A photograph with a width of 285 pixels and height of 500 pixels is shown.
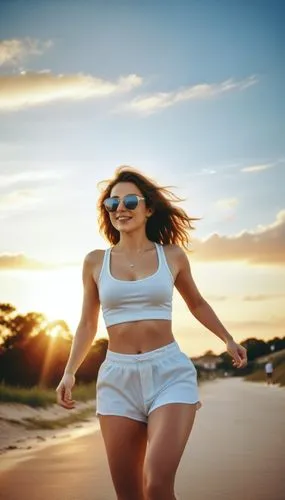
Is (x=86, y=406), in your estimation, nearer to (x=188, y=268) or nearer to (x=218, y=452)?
(x=218, y=452)

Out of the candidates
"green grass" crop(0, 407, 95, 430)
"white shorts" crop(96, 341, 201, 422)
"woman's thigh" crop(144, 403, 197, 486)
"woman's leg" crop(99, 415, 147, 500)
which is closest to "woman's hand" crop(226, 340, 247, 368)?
"white shorts" crop(96, 341, 201, 422)

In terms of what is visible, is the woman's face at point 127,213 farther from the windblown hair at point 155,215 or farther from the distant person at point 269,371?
the distant person at point 269,371

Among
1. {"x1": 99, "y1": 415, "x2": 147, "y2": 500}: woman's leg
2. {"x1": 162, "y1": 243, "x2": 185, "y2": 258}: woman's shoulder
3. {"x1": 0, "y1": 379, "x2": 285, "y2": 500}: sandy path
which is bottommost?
{"x1": 0, "y1": 379, "x2": 285, "y2": 500}: sandy path

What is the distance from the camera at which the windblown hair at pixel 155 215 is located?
Result: 471cm

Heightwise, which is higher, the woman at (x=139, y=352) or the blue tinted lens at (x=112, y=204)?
the blue tinted lens at (x=112, y=204)

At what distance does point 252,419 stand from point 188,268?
9942 mm

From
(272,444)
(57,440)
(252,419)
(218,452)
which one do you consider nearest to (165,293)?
(218,452)

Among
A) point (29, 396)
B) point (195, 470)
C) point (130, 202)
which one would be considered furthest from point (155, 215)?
point (29, 396)

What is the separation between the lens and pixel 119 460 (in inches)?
169

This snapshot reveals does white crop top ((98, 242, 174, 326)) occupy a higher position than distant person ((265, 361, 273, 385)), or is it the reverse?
distant person ((265, 361, 273, 385))

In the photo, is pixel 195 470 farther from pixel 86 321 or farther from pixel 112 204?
pixel 112 204

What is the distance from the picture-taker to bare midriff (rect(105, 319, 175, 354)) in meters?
4.29

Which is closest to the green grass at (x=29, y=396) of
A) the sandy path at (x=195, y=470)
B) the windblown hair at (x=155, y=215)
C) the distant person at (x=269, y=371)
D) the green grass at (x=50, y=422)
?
the green grass at (x=50, y=422)

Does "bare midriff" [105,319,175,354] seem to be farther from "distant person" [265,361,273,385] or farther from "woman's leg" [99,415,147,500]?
"distant person" [265,361,273,385]
